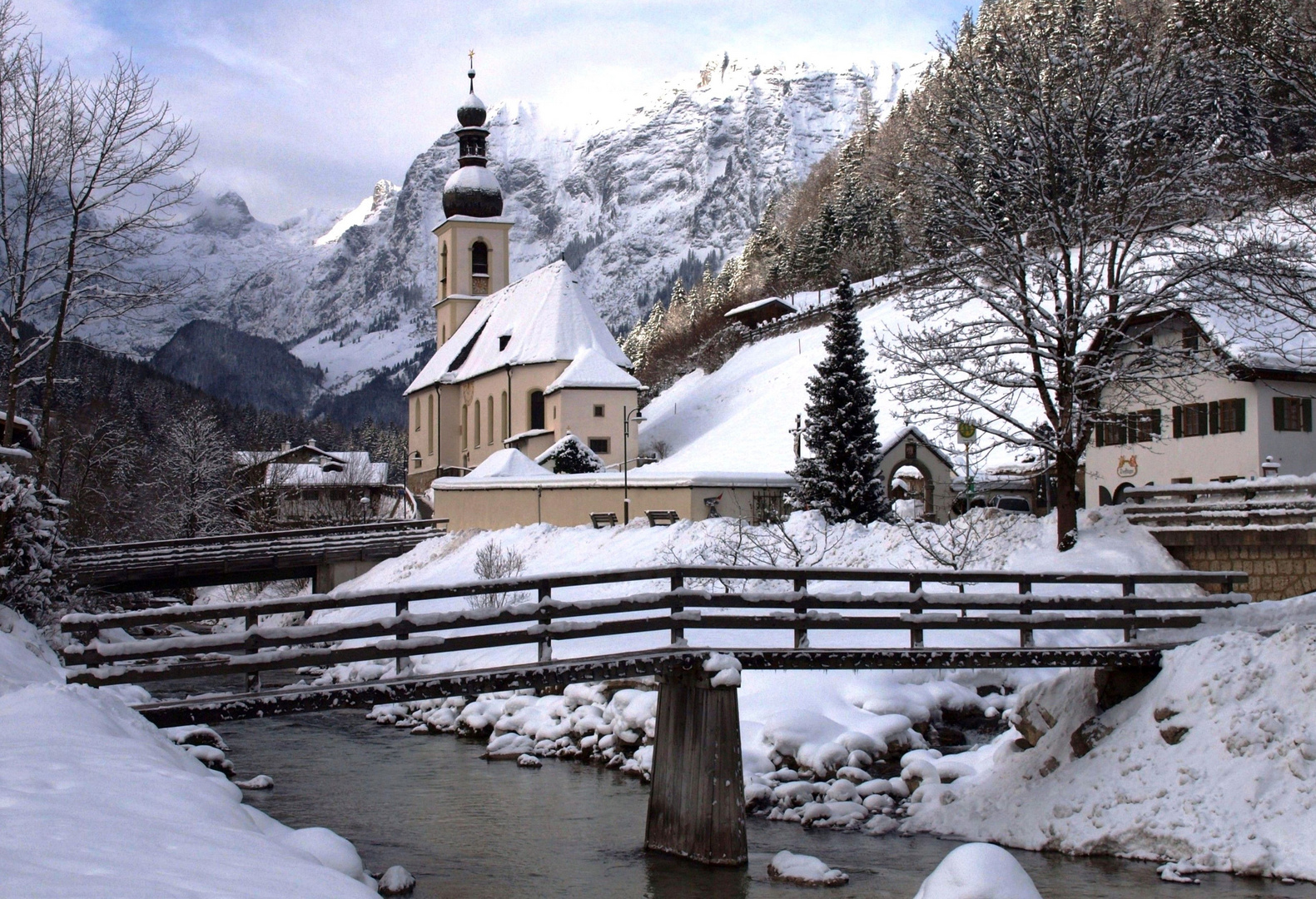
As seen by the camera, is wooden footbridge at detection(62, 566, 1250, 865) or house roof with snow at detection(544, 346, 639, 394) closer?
wooden footbridge at detection(62, 566, 1250, 865)

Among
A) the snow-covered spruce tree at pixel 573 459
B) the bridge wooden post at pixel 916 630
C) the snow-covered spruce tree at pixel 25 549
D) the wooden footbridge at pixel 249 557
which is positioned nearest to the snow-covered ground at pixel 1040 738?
the bridge wooden post at pixel 916 630

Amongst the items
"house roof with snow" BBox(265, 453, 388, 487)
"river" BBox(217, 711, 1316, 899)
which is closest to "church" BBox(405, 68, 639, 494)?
"house roof with snow" BBox(265, 453, 388, 487)

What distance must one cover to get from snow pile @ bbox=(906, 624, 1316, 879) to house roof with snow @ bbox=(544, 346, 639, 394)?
42.4 meters

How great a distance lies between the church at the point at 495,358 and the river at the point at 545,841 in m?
38.1

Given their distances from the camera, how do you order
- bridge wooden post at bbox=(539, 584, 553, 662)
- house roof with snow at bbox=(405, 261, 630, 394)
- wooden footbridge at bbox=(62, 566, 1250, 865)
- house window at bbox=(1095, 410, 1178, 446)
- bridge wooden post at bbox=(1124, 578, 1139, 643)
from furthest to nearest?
1. house roof with snow at bbox=(405, 261, 630, 394)
2. house window at bbox=(1095, 410, 1178, 446)
3. bridge wooden post at bbox=(1124, 578, 1139, 643)
4. bridge wooden post at bbox=(539, 584, 553, 662)
5. wooden footbridge at bbox=(62, 566, 1250, 865)

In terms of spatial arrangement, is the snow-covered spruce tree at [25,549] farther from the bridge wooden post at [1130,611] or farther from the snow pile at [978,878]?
the bridge wooden post at [1130,611]

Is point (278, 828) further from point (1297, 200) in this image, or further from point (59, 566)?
point (1297, 200)

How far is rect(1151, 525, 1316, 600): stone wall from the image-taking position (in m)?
19.6

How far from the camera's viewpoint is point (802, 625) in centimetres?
1303

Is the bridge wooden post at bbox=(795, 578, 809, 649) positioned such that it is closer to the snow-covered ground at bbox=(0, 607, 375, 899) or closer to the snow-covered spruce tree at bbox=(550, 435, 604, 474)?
the snow-covered ground at bbox=(0, 607, 375, 899)

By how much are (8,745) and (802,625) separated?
7872 mm

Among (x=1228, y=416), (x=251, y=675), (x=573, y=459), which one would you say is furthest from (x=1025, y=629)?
(x=573, y=459)

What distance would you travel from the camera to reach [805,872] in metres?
11.4

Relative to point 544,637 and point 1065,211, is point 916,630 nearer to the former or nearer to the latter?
point 544,637
